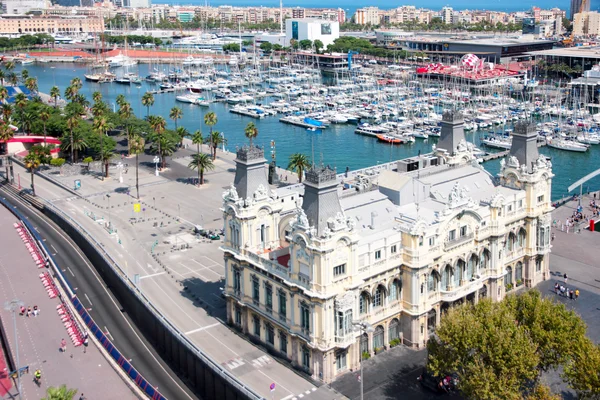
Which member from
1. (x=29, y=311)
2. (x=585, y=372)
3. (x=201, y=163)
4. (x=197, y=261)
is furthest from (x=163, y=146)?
(x=585, y=372)

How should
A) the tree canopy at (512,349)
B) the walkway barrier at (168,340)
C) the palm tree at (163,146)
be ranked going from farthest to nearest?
the palm tree at (163,146), the walkway barrier at (168,340), the tree canopy at (512,349)

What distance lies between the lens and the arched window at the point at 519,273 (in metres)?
86.0

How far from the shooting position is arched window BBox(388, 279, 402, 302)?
7219cm

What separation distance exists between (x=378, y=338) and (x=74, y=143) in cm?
9959

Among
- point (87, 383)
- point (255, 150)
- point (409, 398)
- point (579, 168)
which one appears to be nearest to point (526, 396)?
point (409, 398)

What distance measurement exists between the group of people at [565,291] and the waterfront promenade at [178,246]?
112 ft

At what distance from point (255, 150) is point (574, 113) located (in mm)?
147576

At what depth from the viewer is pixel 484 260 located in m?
79.9

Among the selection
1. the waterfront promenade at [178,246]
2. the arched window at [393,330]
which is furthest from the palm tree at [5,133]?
the arched window at [393,330]

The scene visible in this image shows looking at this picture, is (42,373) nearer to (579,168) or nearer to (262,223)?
(262,223)

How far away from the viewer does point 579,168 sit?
512 feet

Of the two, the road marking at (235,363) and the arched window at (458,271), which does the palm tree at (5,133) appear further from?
the arched window at (458,271)

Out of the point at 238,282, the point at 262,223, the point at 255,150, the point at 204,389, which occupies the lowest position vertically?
the point at 204,389

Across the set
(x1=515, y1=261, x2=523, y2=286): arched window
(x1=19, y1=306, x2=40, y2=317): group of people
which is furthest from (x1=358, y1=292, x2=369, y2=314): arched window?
(x1=19, y1=306, x2=40, y2=317): group of people
